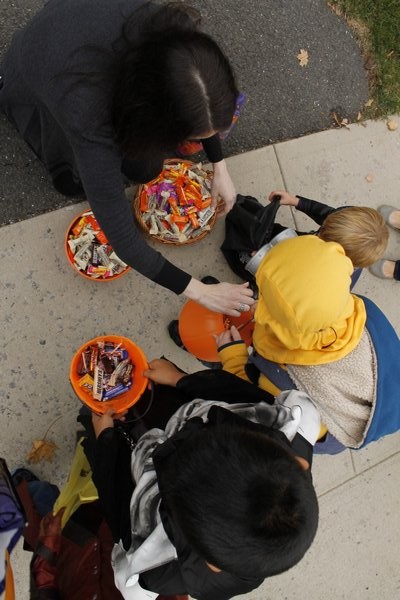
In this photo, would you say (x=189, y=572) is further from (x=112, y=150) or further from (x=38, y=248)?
(x=38, y=248)

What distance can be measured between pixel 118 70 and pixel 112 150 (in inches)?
11.1

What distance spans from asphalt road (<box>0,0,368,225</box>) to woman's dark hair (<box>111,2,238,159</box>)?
6.06 ft

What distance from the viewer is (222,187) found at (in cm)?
277

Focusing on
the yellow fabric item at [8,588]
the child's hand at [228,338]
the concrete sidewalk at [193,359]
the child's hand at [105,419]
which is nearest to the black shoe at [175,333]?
the concrete sidewalk at [193,359]

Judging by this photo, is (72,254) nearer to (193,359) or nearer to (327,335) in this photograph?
(193,359)

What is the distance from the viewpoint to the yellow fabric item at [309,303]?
6.40ft

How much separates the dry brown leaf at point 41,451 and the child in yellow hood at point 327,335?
1507mm

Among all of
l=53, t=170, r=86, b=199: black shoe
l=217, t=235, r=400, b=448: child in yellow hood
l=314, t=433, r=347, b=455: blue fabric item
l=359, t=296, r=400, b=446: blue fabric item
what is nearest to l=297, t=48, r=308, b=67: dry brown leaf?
l=53, t=170, r=86, b=199: black shoe

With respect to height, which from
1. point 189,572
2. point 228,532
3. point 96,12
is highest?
point 96,12

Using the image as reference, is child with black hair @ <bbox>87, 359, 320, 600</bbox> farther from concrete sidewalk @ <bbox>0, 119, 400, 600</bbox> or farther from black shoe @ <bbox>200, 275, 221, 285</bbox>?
black shoe @ <bbox>200, 275, 221, 285</bbox>

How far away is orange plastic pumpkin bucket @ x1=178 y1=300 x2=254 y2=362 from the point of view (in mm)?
2846

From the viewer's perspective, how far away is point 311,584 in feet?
10.2

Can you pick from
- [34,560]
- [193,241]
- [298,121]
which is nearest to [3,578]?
[34,560]

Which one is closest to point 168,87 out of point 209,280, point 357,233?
point 357,233
